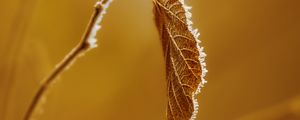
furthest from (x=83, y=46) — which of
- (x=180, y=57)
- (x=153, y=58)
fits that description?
(x=153, y=58)

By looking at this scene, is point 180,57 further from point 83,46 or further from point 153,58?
point 153,58

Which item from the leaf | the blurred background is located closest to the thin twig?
the leaf

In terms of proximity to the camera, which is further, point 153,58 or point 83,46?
point 153,58

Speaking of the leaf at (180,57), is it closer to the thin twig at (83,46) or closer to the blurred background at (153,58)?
the thin twig at (83,46)

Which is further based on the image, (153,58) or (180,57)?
(153,58)

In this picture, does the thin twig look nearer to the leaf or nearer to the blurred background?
the leaf

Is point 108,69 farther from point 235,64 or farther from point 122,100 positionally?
point 235,64

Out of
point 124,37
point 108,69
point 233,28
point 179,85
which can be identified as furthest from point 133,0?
point 179,85
